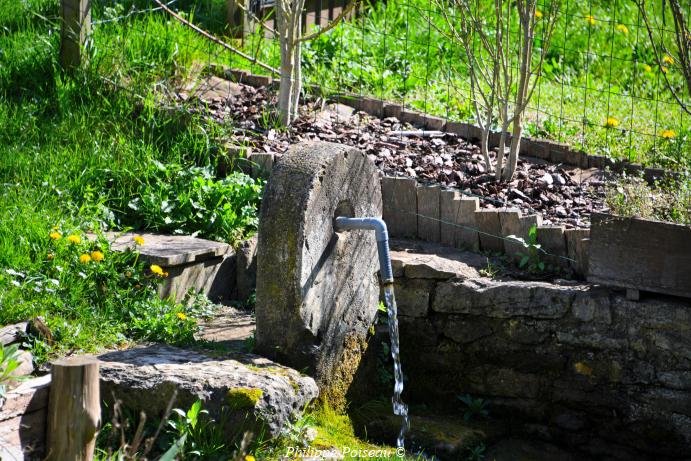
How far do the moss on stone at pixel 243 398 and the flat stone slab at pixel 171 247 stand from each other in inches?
56.0

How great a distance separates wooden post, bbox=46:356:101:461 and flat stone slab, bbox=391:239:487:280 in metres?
2.02

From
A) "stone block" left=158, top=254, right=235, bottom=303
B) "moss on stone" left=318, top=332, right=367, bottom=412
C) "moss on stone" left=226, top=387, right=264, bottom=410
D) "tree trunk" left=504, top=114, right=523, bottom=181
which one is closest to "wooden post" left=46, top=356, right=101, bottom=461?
"moss on stone" left=226, top=387, right=264, bottom=410

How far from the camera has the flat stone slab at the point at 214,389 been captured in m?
3.93

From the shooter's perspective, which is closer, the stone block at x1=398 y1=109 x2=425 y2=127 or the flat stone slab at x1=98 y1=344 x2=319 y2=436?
the flat stone slab at x1=98 y1=344 x2=319 y2=436

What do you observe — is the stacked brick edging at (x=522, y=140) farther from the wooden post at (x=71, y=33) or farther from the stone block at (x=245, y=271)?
the stone block at (x=245, y=271)

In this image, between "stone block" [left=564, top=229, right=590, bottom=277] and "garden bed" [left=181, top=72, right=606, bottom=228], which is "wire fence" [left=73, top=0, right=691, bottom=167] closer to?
"garden bed" [left=181, top=72, right=606, bottom=228]

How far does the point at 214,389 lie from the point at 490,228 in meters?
2.22

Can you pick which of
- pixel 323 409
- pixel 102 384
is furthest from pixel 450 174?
pixel 102 384

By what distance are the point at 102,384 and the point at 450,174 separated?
2.94 meters

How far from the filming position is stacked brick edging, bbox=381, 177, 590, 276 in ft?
17.5

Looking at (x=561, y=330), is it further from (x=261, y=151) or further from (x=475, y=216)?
(x=261, y=151)

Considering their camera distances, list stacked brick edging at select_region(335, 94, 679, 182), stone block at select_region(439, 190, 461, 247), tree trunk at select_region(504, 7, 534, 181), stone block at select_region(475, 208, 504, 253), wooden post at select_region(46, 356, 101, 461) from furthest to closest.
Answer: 1. stacked brick edging at select_region(335, 94, 679, 182)
2. tree trunk at select_region(504, 7, 534, 181)
3. stone block at select_region(439, 190, 461, 247)
4. stone block at select_region(475, 208, 504, 253)
5. wooden post at select_region(46, 356, 101, 461)

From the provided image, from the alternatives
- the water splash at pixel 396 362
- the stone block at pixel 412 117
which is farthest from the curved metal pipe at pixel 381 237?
the stone block at pixel 412 117

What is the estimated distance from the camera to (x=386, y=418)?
4.82 meters
